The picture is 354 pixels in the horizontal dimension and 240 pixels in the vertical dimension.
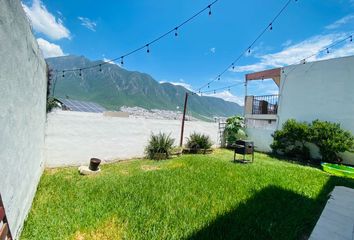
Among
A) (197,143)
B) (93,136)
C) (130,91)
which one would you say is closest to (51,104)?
(93,136)

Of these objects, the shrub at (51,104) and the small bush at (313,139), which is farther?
the small bush at (313,139)

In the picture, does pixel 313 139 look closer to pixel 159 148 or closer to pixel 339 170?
pixel 339 170

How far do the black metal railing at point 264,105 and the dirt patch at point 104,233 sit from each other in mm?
12830

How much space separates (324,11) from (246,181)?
5.68 meters

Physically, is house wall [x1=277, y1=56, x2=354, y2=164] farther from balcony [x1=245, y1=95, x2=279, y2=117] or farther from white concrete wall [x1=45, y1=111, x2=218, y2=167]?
white concrete wall [x1=45, y1=111, x2=218, y2=167]

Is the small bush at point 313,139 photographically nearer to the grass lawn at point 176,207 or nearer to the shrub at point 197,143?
the shrub at point 197,143

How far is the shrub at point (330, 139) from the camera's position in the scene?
875 centimetres

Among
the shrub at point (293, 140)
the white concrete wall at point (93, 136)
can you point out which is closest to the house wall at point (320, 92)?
the shrub at point (293, 140)

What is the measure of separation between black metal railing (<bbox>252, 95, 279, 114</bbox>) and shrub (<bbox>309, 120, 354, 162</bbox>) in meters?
4.26

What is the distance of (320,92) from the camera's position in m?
10.2

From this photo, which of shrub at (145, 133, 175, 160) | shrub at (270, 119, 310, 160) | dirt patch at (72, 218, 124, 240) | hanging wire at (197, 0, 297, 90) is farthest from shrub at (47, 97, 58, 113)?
shrub at (270, 119, 310, 160)

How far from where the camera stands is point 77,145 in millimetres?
6973

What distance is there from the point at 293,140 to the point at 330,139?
1.53 metres

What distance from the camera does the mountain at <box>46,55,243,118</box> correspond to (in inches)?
5536
